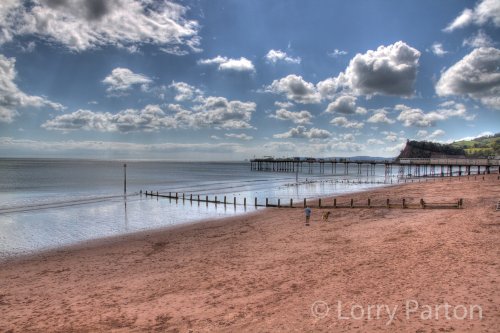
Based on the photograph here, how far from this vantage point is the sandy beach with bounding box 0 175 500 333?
9.01 meters

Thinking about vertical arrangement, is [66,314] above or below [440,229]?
below

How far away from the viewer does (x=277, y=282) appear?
1218 cm

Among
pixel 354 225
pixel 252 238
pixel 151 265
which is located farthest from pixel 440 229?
pixel 151 265

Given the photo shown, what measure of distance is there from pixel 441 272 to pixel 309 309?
214 inches

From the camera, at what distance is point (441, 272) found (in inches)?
454

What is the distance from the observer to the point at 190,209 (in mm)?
38000

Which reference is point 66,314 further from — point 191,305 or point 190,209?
point 190,209

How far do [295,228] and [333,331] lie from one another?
1479 cm

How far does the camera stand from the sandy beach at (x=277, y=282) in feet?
29.6

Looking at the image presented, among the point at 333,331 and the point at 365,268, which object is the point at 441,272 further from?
the point at 333,331

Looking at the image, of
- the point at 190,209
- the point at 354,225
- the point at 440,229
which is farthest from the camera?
the point at 190,209

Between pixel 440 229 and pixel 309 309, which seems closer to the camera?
pixel 309 309

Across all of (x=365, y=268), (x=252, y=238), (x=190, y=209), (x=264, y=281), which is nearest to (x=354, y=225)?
(x=252, y=238)

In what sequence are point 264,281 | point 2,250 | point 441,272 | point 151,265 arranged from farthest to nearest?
point 2,250 < point 151,265 < point 264,281 < point 441,272
